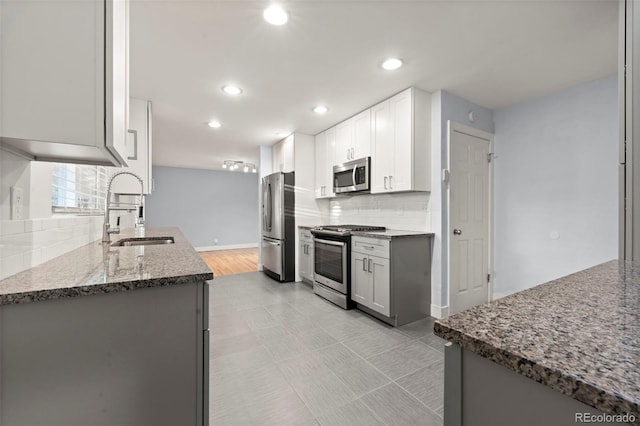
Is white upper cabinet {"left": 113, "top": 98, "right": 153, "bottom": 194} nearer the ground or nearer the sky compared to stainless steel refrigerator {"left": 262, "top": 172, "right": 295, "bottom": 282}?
nearer the sky

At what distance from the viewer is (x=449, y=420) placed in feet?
1.79

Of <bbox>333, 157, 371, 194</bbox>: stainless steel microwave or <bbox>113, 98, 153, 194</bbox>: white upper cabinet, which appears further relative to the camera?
<bbox>333, 157, 371, 194</bbox>: stainless steel microwave

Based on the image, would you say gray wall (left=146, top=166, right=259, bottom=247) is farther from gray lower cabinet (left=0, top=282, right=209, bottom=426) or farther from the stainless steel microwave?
gray lower cabinet (left=0, top=282, right=209, bottom=426)

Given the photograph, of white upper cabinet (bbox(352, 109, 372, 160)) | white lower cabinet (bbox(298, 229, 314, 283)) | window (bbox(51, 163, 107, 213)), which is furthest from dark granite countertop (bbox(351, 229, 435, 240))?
window (bbox(51, 163, 107, 213))

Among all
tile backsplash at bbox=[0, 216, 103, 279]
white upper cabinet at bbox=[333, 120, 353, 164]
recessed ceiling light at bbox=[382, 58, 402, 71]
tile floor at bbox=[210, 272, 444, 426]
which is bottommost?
tile floor at bbox=[210, 272, 444, 426]

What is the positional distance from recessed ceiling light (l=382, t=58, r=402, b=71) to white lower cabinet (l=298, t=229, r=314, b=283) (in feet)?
7.91

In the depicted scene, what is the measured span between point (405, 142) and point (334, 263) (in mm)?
1620

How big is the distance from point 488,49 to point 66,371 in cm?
302

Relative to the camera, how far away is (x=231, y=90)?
2775mm

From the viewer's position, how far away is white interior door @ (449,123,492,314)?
2.86 meters

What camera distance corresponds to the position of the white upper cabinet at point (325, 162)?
13.1ft

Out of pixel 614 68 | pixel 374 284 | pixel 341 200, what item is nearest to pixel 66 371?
pixel 374 284

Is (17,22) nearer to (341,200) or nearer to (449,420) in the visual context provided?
(449,420)

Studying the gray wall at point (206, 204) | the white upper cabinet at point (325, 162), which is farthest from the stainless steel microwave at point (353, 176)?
the gray wall at point (206, 204)
